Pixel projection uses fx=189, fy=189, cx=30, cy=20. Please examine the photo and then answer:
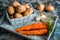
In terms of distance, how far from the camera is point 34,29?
3.54ft

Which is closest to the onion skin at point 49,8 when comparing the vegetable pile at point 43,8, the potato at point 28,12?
the vegetable pile at point 43,8

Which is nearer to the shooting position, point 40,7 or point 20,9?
point 20,9

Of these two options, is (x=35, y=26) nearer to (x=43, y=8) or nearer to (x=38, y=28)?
(x=38, y=28)

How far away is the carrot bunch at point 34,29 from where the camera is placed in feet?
3.43

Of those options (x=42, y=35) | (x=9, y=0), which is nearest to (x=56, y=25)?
(x=42, y=35)

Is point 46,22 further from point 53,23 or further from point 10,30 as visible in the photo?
point 10,30

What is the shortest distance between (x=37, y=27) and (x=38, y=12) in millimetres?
196

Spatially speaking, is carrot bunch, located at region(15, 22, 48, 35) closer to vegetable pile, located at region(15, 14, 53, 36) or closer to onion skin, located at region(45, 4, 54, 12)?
vegetable pile, located at region(15, 14, 53, 36)

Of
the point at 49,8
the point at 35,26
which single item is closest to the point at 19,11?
the point at 35,26

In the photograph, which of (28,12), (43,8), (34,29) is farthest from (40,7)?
(34,29)

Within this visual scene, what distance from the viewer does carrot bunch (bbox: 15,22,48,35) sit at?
1046 millimetres

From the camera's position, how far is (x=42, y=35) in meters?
1.05

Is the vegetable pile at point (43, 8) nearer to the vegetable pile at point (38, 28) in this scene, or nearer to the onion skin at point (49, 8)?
the onion skin at point (49, 8)

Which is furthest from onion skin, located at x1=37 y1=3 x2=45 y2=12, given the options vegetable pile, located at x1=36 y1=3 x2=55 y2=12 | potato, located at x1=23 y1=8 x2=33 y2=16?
potato, located at x1=23 y1=8 x2=33 y2=16
